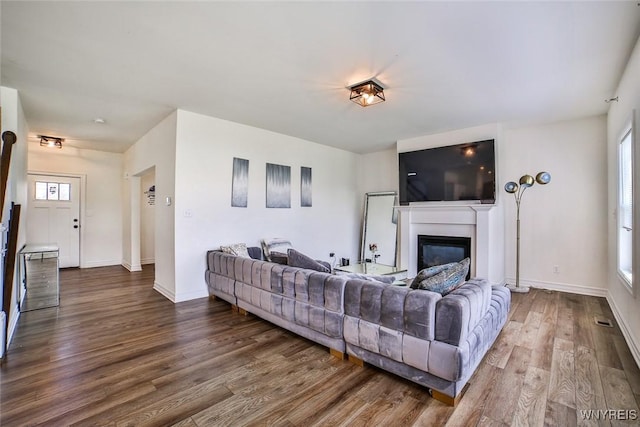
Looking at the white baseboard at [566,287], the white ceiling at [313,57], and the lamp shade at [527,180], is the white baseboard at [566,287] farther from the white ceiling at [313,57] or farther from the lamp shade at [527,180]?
the white ceiling at [313,57]

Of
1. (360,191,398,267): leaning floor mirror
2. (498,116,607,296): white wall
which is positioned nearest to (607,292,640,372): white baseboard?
(498,116,607,296): white wall

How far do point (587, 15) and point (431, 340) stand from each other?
2.47 meters

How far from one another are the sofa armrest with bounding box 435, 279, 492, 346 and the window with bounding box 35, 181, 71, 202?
7456 mm

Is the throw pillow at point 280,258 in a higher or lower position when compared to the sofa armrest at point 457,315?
higher

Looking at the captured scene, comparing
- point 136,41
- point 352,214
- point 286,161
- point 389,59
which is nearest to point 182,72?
point 136,41

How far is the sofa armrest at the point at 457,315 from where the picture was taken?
5.81 feet

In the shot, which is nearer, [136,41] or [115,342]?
[136,41]

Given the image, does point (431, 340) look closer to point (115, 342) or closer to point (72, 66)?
point (115, 342)

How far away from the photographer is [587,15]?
79.6 inches

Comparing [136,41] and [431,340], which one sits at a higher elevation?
[136,41]

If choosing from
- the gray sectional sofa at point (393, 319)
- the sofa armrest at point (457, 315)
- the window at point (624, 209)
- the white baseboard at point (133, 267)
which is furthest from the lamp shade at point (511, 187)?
the white baseboard at point (133, 267)

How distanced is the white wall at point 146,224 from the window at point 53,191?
53.4 inches

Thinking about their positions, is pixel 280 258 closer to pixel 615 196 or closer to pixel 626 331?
pixel 626 331

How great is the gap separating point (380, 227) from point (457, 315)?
4532 mm
